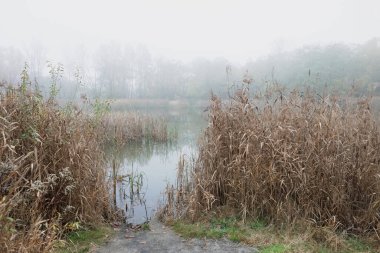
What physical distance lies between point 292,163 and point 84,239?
287 cm

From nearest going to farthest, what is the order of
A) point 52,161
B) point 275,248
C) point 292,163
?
point 275,248, point 52,161, point 292,163

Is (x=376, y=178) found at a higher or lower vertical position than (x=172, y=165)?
higher

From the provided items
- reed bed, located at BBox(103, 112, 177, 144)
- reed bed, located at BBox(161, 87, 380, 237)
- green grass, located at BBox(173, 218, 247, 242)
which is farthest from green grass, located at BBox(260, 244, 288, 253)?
reed bed, located at BBox(103, 112, 177, 144)

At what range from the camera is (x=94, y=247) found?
3.92 meters

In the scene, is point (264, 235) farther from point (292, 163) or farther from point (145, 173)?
point (145, 173)

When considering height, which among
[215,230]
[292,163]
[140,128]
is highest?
[292,163]

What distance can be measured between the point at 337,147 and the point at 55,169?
12.1ft

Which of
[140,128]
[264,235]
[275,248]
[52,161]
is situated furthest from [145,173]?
[275,248]

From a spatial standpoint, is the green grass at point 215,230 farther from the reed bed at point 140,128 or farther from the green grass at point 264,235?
the reed bed at point 140,128

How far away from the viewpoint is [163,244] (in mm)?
4117

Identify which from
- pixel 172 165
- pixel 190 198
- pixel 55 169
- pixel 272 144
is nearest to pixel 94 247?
pixel 55 169

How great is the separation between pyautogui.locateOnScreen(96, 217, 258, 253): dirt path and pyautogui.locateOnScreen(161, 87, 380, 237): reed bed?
53 centimetres

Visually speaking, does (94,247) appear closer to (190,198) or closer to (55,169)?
(55,169)

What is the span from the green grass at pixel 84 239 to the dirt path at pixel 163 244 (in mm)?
124
